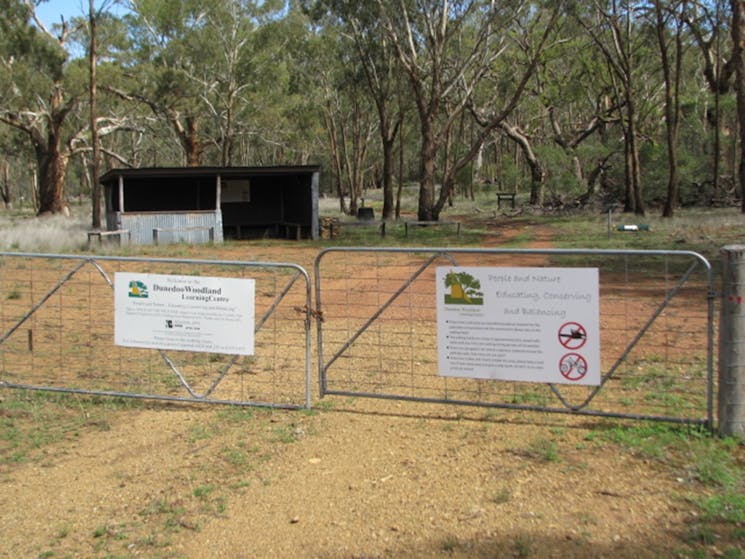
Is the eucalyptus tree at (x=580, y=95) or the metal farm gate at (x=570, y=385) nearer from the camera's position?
the metal farm gate at (x=570, y=385)

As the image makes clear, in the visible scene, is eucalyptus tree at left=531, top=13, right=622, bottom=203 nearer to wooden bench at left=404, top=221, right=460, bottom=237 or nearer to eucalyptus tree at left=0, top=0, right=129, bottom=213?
wooden bench at left=404, top=221, right=460, bottom=237

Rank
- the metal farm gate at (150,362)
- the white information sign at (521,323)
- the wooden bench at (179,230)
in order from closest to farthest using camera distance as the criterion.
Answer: the white information sign at (521,323) → the metal farm gate at (150,362) → the wooden bench at (179,230)

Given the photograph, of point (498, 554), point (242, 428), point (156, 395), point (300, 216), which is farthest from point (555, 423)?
point (300, 216)

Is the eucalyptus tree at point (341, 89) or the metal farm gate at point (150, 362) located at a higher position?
the eucalyptus tree at point (341, 89)

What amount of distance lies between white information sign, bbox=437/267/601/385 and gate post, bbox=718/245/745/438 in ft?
2.81

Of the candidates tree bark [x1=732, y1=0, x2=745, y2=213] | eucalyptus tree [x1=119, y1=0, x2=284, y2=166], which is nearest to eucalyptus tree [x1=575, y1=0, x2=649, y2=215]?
tree bark [x1=732, y1=0, x2=745, y2=213]

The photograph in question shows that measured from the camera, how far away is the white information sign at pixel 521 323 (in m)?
5.38

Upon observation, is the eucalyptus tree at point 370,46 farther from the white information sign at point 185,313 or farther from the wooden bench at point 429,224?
the white information sign at point 185,313

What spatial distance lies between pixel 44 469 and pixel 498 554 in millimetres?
3460

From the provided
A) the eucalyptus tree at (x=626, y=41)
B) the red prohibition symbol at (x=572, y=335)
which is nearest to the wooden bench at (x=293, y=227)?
the eucalyptus tree at (x=626, y=41)

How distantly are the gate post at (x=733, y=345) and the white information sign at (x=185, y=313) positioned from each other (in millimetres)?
3657

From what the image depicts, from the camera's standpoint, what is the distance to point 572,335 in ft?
17.8

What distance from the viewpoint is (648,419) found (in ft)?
17.5

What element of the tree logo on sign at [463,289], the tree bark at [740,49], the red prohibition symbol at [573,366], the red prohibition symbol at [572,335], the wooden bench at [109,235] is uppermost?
the tree bark at [740,49]
